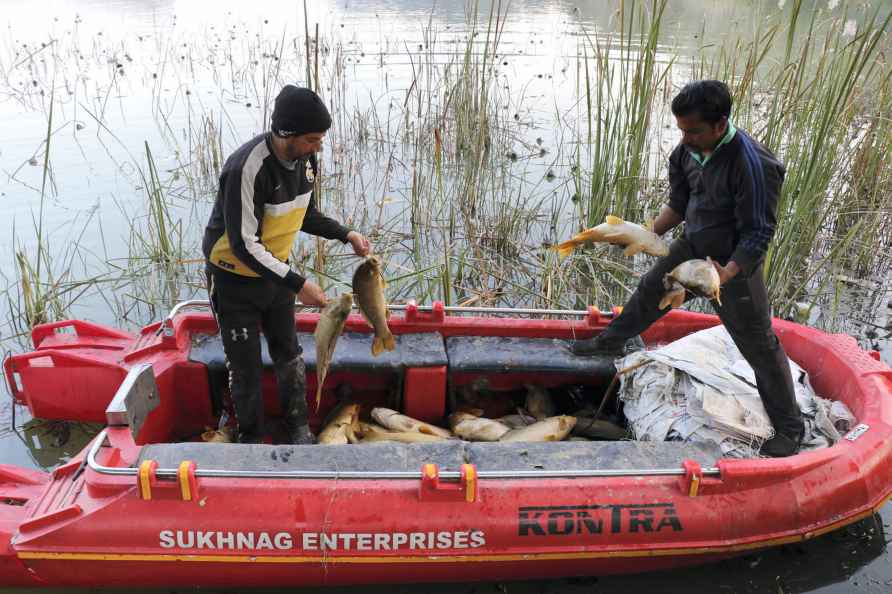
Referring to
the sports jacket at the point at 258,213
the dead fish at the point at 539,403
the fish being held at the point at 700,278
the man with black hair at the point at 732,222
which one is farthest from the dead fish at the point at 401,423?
the fish being held at the point at 700,278

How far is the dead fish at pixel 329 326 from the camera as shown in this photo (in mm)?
3385

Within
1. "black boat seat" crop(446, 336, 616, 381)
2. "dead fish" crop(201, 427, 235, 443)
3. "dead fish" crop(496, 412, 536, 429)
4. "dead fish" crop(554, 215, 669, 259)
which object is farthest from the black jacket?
"dead fish" crop(201, 427, 235, 443)

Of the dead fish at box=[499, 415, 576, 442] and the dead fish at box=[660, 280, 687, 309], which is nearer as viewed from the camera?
the dead fish at box=[660, 280, 687, 309]

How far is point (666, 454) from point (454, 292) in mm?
2961

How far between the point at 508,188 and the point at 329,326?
4849mm

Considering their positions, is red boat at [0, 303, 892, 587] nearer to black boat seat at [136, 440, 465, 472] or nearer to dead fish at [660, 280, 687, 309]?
black boat seat at [136, 440, 465, 472]

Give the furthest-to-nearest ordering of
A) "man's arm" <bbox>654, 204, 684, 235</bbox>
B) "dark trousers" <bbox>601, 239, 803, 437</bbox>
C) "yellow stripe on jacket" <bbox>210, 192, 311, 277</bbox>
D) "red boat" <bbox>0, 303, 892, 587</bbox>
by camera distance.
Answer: "man's arm" <bbox>654, 204, 684, 235</bbox>, "dark trousers" <bbox>601, 239, 803, 437</bbox>, "yellow stripe on jacket" <bbox>210, 192, 311, 277</bbox>, "red boat" <bbox>0, 303, 892, 587</bbox>

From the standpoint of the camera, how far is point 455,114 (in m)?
7.46

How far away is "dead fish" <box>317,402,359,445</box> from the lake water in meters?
0.84

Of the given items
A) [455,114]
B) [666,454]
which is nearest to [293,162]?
[666,454]

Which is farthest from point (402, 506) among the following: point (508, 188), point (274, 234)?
point (508, 188)

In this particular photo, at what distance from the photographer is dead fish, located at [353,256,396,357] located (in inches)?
131

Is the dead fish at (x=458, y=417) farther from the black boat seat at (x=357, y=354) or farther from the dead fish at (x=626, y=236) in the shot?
the dead fish at (x=626, y=236)

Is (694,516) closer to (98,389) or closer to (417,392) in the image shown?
(417,392)
